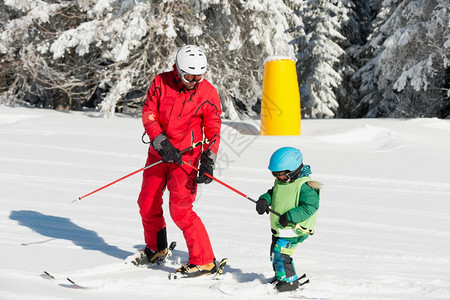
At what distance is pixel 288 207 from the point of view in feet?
12.1

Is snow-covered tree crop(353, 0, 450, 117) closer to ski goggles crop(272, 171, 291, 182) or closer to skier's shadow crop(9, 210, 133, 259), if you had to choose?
skier's shadow crop(9, 210, 133, 259)

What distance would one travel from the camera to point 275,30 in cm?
1606

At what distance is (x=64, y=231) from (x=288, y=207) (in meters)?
2.72

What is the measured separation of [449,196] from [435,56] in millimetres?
9345

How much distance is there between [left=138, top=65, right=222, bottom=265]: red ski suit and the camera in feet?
13.5

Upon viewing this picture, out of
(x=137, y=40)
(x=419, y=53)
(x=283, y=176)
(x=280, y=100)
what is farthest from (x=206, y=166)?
(x=419, y=53)

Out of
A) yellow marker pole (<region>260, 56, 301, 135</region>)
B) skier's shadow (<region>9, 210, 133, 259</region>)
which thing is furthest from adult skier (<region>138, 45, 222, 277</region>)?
yellow marker pole (<region>260, 56, 301, 135</region>)

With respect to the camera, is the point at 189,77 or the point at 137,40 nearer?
the point at 189,77

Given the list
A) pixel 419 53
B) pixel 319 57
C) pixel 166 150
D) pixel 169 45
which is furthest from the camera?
pixel 319 57

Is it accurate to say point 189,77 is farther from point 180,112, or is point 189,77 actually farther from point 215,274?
point 215,274

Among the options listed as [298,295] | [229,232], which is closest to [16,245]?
[229,232]

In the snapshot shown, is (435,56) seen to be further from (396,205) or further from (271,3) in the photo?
(396,205)

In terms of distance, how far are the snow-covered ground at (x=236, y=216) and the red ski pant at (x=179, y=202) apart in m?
0.27

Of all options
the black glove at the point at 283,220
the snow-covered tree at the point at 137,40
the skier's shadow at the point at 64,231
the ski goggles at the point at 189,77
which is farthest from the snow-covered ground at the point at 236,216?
the snow-covered tree at the point at 137,40
